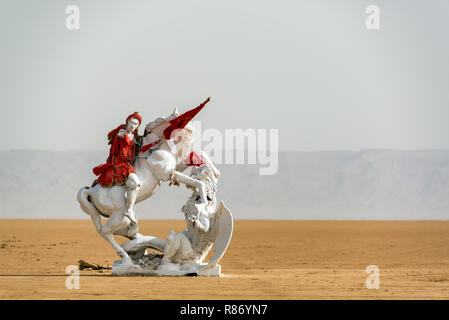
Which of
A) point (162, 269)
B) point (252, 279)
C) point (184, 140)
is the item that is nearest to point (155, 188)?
point (184, 140)

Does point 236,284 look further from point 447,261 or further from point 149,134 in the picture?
point 447,261

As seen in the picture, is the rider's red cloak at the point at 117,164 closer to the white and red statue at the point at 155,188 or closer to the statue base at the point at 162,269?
the white and red statue at the point at 155,188

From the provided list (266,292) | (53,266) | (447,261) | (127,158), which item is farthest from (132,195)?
(447,261)

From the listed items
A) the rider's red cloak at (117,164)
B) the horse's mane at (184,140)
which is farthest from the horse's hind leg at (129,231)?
the horse's mane at (184,140)

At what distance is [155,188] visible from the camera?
55.2 ft

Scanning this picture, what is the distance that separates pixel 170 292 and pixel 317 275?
3.78 meters

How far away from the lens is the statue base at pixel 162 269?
16562 millimetres

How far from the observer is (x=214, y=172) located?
55.5 ft

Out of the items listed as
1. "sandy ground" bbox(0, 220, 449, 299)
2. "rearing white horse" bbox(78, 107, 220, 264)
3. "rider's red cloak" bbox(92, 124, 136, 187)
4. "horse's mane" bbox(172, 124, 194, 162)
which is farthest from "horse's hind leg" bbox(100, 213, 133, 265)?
"horse's mane" bbox(172, 124, 194, 162)

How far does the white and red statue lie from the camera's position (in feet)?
54.1

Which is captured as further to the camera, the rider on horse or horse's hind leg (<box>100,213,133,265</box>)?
horse's hind leg (<box>100,213,133,265</box>)

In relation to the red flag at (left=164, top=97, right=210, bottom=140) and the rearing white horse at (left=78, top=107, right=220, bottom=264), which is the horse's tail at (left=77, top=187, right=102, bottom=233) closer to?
the rearing white horse at (left=78, top=107, right=220, bottom=264)

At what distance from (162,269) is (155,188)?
1.42 metres

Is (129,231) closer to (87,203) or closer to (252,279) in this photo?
(87,203)
